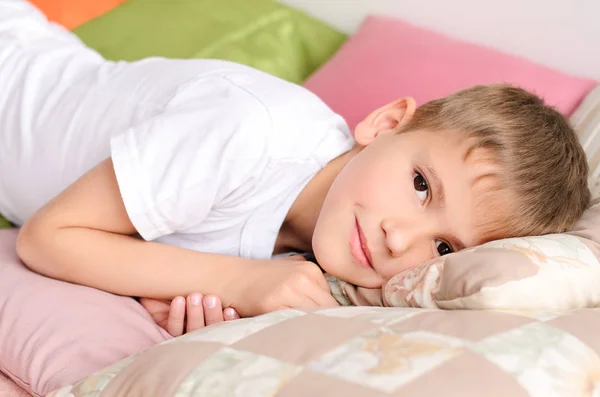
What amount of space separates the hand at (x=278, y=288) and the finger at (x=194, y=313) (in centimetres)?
4

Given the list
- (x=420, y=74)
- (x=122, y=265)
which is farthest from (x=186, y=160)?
(x=420, y=74)

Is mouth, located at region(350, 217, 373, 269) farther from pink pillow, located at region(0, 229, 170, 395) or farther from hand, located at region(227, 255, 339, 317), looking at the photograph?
pink pillow, located at region(0, 229, 170, 395)

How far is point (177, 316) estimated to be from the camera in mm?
1018

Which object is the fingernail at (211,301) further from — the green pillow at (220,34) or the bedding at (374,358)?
the green pillow at (220,34)

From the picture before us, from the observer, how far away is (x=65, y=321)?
95 cm

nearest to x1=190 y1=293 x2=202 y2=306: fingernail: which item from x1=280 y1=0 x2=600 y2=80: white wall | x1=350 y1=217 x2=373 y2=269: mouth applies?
x1=350 y1=217 x2=373 y2=269: mouth

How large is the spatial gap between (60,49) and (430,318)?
0.98m

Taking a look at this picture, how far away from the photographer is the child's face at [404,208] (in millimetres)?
976

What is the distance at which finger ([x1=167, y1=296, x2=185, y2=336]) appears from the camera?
1017 millimetres

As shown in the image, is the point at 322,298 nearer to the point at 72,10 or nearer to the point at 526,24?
the point at 526,24

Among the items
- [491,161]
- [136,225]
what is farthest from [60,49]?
[491,161]

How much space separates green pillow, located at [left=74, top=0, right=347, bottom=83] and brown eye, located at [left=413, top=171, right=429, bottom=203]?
0.70 m

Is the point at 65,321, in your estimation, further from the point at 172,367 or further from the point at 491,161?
the point at 491,161

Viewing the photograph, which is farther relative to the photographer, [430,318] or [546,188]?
[546,188]
